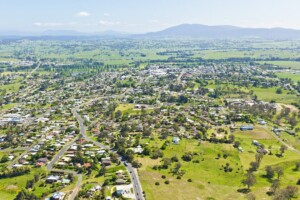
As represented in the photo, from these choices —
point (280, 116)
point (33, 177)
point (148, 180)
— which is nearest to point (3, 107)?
point (33, 177)

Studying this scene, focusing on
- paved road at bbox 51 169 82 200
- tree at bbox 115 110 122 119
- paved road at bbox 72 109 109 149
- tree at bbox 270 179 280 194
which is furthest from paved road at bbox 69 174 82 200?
tree at bbox 115 110 122 119

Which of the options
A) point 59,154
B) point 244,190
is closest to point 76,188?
point 59,154

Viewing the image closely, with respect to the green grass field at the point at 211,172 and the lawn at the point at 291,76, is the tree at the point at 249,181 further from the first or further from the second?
the lawn at the point at 291,76

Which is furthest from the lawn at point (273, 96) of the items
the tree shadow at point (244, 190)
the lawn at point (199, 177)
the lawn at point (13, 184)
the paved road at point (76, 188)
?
the lawn at point (13, 184)

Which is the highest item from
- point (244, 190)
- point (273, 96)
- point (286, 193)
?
point (273, 96)

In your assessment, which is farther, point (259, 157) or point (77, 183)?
point (259, 157)

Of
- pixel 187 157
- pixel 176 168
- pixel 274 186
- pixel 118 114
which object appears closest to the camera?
pixel 274 186

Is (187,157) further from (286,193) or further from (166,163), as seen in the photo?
(286,193)

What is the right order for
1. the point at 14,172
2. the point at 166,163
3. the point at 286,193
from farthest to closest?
the point at 166,163
the point at 14,172
the point at 286,193

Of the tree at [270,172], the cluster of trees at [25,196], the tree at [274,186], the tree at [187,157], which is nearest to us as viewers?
the cluster of trees at [25,196]

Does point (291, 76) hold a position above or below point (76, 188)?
above

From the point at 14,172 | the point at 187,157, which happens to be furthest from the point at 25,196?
the point at 187,157
